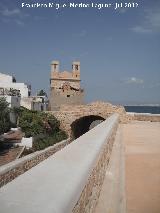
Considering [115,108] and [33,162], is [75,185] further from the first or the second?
[115,108]

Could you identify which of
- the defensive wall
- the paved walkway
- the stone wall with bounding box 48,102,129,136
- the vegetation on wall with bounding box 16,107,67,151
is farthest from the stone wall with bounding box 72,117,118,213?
the vegetation on wall with bounding box 16,107,67,151

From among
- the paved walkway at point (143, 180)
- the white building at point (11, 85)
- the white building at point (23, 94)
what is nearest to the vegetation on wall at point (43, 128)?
the white building at point (23, 94)

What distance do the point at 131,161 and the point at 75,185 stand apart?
6.32 m

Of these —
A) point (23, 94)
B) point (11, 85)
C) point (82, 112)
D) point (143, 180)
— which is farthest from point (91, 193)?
point (23, 94)

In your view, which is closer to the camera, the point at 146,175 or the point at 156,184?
the point at 156,184

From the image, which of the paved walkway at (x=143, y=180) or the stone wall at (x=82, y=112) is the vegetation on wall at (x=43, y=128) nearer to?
the stone wall at (x=82, y=112)

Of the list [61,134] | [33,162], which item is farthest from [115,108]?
[33,162]

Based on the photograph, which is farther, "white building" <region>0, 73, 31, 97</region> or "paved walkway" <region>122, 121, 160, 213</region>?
"white building" <region>0, 73, 31, 97</region>

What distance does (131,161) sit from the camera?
8.59m

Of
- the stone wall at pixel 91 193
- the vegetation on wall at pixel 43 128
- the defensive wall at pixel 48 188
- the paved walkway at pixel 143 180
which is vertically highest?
the defensive wall at pixel 48 188

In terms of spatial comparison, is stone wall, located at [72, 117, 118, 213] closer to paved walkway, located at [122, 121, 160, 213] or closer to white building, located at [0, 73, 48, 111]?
paved walkway, located at [122, 121, 160, 213]

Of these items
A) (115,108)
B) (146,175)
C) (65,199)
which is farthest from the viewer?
(115,108)

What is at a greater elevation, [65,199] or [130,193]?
[65,199]

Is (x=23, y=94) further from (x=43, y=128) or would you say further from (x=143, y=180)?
(x=143, y=180)
